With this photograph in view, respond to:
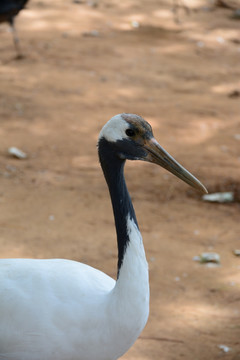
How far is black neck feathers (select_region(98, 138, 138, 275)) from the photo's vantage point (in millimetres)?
2555

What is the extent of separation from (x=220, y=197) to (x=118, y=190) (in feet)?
7.40

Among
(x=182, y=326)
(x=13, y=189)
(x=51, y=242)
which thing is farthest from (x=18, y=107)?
(x=182, y=326)

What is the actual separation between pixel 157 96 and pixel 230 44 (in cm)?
234

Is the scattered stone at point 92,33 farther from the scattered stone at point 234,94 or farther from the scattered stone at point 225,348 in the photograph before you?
the scattered stone at point 225,348

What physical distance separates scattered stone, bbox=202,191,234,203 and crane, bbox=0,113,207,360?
2121mm

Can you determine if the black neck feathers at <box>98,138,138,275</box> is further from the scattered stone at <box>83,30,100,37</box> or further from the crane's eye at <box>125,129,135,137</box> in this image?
the scattered stone at <box>83,30,100,37</box>

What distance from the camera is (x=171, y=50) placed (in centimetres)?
808

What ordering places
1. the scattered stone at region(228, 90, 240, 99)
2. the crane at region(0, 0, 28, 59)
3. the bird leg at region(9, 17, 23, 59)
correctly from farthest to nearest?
1. the bird leg at region(9, 17, 23, 59)
2. the crane at region(0, 0, 28, 59)
3. the scattered stone at region(228, 90, 240, 99)

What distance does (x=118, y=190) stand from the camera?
2.59m

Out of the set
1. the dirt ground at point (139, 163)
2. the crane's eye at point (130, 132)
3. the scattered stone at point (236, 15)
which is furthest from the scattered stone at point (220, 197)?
the scattered stone at point (236, 15)

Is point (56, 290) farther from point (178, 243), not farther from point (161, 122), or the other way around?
point (161, 122)

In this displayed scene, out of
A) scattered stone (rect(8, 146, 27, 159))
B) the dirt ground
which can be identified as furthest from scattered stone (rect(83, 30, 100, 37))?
scattered stone (rect(8, 146, 27, 159))

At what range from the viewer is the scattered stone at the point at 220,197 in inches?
184

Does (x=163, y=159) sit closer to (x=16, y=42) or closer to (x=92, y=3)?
(x=16, y=42)
